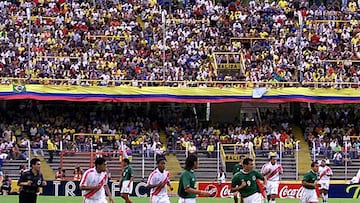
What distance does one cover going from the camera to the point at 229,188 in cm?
3759

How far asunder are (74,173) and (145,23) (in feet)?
46.5

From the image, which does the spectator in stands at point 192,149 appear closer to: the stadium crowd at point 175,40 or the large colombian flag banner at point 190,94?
the large colombian flag banner at point 190,94

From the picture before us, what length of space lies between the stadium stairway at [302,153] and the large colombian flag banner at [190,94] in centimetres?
202

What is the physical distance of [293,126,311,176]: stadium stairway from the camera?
40812 mm

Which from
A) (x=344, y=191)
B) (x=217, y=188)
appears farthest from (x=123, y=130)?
(x=344, y=191)

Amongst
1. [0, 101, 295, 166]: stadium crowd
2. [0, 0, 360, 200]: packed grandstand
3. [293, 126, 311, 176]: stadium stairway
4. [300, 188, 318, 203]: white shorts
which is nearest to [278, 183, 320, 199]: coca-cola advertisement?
[0, 0, 360, 200]: packed grandstand

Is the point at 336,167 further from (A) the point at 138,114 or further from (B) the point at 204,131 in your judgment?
(A) the point at 138,114

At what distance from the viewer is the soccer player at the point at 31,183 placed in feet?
64.9

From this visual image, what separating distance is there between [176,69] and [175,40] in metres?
2.91

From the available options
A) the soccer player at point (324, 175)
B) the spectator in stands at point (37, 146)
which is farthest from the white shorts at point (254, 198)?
the spectator in stands at point (37, 146)

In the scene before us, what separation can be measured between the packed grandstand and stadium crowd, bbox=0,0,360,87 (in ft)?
0.21

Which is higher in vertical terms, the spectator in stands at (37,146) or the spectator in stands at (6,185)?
the spectator in stands at (37,146)

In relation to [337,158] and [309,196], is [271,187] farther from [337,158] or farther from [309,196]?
[337,158]

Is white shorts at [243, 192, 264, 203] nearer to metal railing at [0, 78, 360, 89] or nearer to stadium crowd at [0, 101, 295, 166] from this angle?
stadium crowd at [0, 101, 295, 166]
